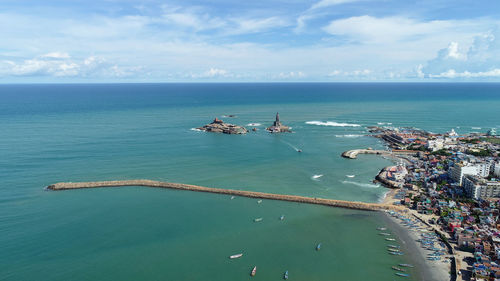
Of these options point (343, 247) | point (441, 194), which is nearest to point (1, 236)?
point (343, 247)

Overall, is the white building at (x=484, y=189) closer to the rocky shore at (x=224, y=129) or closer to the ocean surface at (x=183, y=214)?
the ocean surface at (x=183, y=214)

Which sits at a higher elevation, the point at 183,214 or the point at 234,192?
the point at 234,192

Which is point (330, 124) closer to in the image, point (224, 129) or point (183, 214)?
point (224, 129)

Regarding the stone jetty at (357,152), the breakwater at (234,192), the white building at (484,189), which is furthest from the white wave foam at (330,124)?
the breakwater at (234,192)

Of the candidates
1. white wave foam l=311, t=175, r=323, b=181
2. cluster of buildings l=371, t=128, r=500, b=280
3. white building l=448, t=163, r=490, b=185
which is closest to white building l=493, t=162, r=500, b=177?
cluster of buildings l=371, t=128, r=500, b=280

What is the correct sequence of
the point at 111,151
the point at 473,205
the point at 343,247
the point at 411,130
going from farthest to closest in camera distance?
the point at 411,130
the point at 111,151
the point at 473,205
the point at 343,247

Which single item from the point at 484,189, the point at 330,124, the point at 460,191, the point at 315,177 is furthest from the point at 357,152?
the point at 330,124

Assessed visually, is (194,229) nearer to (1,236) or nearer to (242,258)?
(242,258)
